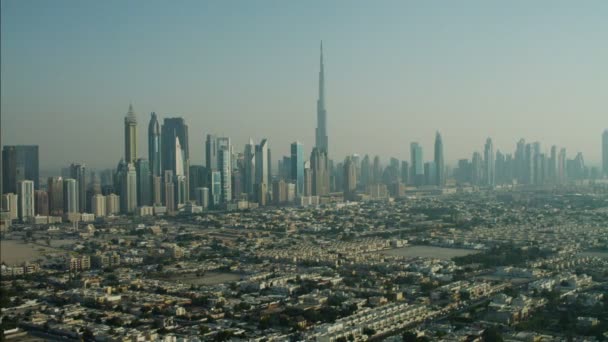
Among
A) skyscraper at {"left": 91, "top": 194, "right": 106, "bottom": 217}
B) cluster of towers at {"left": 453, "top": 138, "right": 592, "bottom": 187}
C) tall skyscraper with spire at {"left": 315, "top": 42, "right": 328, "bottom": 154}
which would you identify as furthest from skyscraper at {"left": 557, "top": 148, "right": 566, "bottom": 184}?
skyscraper at {"left": 91, "top": 194, "right": 106, "bottom": 217}

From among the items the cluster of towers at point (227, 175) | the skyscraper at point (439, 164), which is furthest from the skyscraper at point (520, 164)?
the skyscraper at point (439, 164)

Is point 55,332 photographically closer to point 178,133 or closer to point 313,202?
point 313,202

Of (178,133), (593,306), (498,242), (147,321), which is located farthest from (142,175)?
(593,306)

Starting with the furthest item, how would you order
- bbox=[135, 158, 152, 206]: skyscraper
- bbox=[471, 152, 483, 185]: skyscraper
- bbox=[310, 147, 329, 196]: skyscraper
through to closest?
1. bbox=[471, 152, 483, 185]: skyscraper
2. bbox=[310, 147, 329, 196]: skyscraper
3. bbox=[135, 158, 152, 206]: skyscraper

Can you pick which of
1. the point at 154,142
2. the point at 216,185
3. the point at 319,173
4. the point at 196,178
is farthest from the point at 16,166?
the point at 319,173

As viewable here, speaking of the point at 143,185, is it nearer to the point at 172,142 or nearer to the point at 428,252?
the point at 172,142

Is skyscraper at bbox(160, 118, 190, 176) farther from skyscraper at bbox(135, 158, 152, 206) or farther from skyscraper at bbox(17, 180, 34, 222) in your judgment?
skyscraper at bbox(17, 180, 34, 222)
